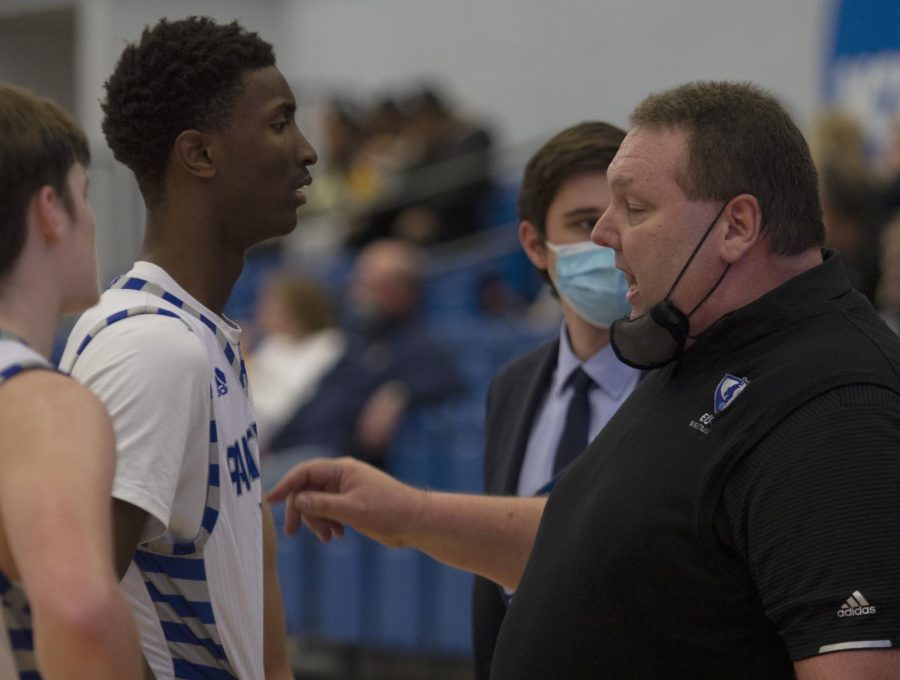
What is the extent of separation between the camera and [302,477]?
2932 mm

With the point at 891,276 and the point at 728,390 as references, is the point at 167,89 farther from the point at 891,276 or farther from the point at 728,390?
the point at 891,276

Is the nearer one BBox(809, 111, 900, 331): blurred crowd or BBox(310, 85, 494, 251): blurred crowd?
BBox(809, 111, 900, 331): blurred crowd

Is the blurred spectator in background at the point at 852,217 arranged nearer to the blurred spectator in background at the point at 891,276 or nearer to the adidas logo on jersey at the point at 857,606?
the blurred spectator in background at the point at 891,276

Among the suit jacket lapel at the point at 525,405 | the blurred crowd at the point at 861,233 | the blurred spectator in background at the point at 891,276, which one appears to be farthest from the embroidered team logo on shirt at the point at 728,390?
the blurred spectator in background at the point at 891,276

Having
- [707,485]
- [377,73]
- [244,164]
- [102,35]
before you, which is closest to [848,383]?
[707,485]

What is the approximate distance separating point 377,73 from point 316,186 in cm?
199

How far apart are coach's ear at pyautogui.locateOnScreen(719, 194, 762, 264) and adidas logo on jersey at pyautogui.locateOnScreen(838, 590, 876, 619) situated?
59 cm

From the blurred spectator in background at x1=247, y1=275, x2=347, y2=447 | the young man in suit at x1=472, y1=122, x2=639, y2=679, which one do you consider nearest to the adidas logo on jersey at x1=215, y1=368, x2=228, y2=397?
the young man in suit at x1=472, y1=122, x2=639, y2=679

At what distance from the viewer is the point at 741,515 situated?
2062 mm

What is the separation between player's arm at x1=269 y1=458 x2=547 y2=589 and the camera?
2.92 meters

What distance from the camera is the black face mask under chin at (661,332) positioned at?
2303 millimetres

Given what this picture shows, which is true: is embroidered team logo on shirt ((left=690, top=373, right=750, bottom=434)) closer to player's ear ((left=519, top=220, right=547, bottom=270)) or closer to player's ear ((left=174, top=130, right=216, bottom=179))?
player's ear ((left=174, top=130, right=216, bottom=179))

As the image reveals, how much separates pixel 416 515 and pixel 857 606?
1206 mm

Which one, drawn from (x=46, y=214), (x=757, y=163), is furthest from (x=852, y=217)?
(x=46, y=214)
